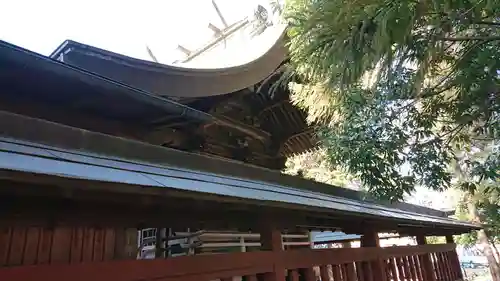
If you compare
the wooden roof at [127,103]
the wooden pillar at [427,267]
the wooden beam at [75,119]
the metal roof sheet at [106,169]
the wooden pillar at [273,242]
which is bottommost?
the wooden pillar at [427,267]

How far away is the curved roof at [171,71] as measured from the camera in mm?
3135

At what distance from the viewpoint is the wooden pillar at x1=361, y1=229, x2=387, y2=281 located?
4.46m

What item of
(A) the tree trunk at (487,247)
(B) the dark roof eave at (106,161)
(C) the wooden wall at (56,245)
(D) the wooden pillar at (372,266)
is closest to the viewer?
(B) the dark roof eave at (106,161)

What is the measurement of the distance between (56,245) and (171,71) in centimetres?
215

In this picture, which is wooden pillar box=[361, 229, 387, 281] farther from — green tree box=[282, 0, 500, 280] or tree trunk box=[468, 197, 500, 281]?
tree trunk box=[468, 197, 500, 281]

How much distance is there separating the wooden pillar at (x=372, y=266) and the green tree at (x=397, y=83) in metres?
0.81

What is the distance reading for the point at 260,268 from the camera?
294 cm

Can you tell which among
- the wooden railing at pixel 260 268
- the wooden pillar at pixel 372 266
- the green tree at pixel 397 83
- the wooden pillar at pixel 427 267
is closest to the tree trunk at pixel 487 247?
the wooden pillar at pixel 427 267

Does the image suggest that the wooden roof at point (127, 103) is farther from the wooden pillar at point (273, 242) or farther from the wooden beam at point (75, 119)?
the wooden pillar at point (273, 242)

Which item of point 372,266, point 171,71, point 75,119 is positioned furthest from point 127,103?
point 372,266

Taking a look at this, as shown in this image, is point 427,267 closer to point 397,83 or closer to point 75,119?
point 397,83

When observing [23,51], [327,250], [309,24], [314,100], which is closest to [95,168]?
[23,51]

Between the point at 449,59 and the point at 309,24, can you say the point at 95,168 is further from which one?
the point at 449,59

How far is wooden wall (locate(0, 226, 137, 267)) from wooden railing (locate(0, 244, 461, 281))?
8.6 inches
